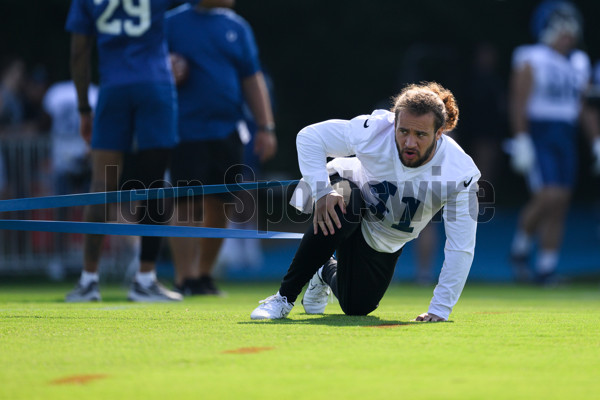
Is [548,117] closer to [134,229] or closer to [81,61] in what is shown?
[81,61]

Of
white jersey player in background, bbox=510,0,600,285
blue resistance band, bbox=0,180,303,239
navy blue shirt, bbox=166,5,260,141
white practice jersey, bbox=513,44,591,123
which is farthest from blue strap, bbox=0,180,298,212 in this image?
white practice jersey, bbox=513,44,591,123

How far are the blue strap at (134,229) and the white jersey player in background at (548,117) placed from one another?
4719 millimetres

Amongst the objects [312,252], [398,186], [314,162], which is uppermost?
[314,162]

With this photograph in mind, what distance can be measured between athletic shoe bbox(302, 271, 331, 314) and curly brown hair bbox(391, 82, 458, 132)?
3.18 feet

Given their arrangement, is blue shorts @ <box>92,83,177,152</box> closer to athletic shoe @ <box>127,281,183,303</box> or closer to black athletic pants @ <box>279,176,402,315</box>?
athletic shoe @ <box>127,281,183,303</box>

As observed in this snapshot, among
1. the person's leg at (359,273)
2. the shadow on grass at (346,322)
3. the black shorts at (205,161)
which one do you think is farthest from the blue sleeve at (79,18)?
the shadow on grass at (346,322)

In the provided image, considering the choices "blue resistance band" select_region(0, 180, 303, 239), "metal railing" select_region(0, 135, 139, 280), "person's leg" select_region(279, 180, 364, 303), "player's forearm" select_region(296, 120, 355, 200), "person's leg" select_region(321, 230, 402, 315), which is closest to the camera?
"person's leg" select_region(279, 180, 364, 303)

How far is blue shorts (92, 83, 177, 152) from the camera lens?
5.87 meters

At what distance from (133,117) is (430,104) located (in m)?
2.44

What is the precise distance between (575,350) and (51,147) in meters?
7.05

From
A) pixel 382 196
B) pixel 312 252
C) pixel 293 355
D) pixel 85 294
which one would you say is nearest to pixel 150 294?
pixel 85 294

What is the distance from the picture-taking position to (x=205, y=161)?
22.2 feet

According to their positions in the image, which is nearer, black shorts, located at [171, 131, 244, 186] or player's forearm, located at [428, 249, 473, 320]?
player's forearm, located at [428, 249, 473, 320]

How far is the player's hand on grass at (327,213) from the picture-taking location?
414cm
